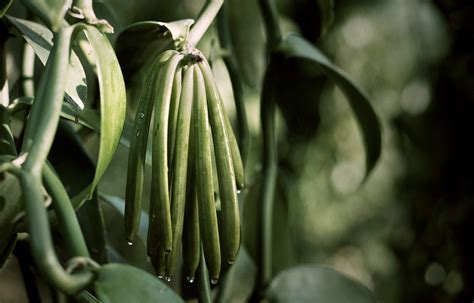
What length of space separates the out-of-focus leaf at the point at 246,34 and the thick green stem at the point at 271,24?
241 millimetres

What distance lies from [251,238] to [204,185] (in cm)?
33

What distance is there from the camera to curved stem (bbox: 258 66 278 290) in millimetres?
748

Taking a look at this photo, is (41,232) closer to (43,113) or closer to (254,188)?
(43,113)

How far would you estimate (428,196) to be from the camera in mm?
1441

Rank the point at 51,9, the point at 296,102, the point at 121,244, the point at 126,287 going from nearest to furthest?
the point at 126,287 → the point at 51,9 → the point at 296,102 → the point at 121,244

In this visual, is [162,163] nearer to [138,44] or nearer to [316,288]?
[138,44]

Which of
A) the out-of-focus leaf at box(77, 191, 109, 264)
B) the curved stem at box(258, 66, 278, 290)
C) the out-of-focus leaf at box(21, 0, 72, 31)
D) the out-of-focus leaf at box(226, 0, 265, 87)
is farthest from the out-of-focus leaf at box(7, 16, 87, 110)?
the out-of-focus leaf at box(226, 0, 265, 87)

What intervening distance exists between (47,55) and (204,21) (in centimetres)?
12

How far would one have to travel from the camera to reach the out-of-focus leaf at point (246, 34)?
1028 mm

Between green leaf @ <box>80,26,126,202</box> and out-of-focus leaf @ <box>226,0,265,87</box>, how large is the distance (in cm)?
55

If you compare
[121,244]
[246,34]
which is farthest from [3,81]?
[121,244]

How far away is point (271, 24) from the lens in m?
0.74

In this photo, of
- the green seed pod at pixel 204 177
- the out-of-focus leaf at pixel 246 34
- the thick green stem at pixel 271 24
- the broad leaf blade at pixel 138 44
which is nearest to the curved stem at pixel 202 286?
the green seed pod at pixel 204 177

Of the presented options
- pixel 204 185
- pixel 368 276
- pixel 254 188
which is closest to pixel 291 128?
pixel 254 188
